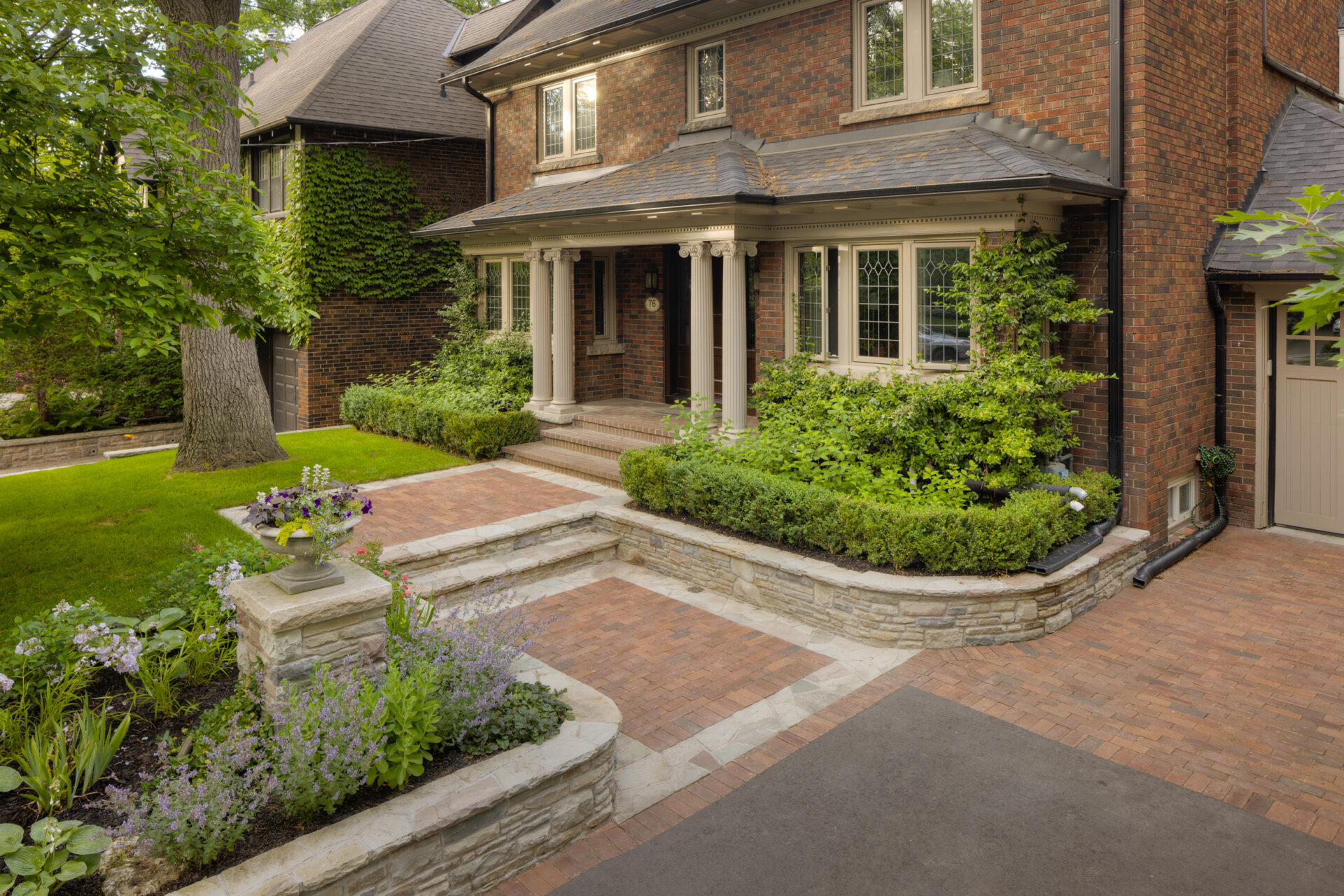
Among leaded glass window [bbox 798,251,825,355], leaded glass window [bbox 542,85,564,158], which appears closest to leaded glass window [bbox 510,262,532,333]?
leaded glass window [bbox 542,85,564,158]

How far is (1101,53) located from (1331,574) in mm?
5495

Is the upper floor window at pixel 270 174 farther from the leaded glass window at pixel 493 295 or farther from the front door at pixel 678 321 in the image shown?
the front door at pixel 678 321

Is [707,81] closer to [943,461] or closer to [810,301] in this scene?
[810,301]

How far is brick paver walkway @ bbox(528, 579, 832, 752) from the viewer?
20.1 ft

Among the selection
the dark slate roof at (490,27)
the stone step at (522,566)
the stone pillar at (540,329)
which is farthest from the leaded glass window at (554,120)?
the stone step at (522,566)

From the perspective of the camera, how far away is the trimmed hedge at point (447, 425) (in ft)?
43.0

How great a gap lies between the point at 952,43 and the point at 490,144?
30.9 feet

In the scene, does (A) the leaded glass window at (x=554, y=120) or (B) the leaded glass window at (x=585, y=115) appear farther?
(A) the leaded glass window at (x=554, y=120)

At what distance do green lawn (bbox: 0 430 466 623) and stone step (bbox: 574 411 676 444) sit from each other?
1.96m

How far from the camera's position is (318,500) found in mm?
4832

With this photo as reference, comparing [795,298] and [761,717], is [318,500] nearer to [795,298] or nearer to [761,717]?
[761,717]

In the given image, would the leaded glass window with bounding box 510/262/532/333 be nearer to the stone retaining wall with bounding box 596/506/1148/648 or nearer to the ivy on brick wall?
the ivy on brick wall

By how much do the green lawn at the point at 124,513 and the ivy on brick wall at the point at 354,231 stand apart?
373 centimetres

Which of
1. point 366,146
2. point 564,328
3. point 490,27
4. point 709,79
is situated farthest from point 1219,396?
point 490,27
